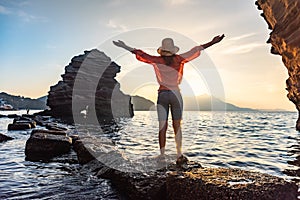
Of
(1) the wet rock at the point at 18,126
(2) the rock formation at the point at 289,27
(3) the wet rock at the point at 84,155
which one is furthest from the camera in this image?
(1) the wet rock at the point at 18,126

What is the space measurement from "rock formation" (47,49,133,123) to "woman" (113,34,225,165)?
178ft

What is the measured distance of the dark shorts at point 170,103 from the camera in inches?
252

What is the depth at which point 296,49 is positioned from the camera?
66.0 ft

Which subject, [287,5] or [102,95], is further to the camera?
[102,95]

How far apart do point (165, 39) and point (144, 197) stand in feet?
12.0

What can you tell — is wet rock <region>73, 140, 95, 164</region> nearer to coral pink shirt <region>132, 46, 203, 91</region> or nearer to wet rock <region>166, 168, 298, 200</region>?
coral pink shirt <region>132, 46, 203, 91</region>

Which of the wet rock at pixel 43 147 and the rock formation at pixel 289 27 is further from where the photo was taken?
A: the rock formation at pixel 289 27

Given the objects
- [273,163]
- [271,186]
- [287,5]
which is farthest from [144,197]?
[287,5]

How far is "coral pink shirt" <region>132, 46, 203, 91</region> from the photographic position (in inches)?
251

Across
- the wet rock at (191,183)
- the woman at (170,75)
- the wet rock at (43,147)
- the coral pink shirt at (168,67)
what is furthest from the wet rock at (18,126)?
the coral pink shirt at (168,67)

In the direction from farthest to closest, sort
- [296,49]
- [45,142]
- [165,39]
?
1. [296,49]
2. [45,142]
3. [165,39]

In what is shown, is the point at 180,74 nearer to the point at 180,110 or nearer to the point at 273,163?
the point at 180,110

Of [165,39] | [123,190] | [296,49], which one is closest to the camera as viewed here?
[123,190]

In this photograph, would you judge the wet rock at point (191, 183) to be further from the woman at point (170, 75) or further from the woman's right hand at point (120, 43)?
the woman's right hand at point (120, 43)
